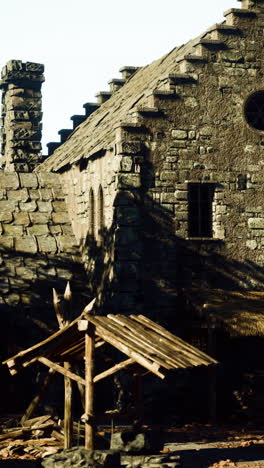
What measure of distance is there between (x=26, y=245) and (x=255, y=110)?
21.9ft

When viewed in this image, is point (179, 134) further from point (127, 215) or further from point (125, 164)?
point (127, 215)

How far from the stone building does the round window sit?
1.1 inches

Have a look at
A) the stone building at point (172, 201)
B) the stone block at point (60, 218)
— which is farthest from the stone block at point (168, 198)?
the stone block at point (60, 218)

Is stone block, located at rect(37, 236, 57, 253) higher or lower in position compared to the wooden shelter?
higher

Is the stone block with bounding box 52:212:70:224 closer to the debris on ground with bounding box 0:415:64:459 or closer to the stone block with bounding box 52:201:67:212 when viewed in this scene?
the stone block with bounding box 52:201:67:212

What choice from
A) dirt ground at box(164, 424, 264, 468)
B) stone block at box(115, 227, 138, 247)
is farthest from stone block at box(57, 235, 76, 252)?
dirt ground at box(164, 424, 264, 468)

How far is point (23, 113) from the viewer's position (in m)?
30.0

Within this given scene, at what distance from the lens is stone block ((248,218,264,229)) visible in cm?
2286

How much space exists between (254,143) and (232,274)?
10.8 ft

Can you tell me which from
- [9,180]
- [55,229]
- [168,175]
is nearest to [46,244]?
[55,229]

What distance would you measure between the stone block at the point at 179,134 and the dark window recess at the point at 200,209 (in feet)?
3.92

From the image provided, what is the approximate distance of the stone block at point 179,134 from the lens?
73.5ft

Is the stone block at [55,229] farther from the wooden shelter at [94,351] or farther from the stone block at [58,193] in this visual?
the wooden shelter at [94,351]

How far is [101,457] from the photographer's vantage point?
1491 cm
